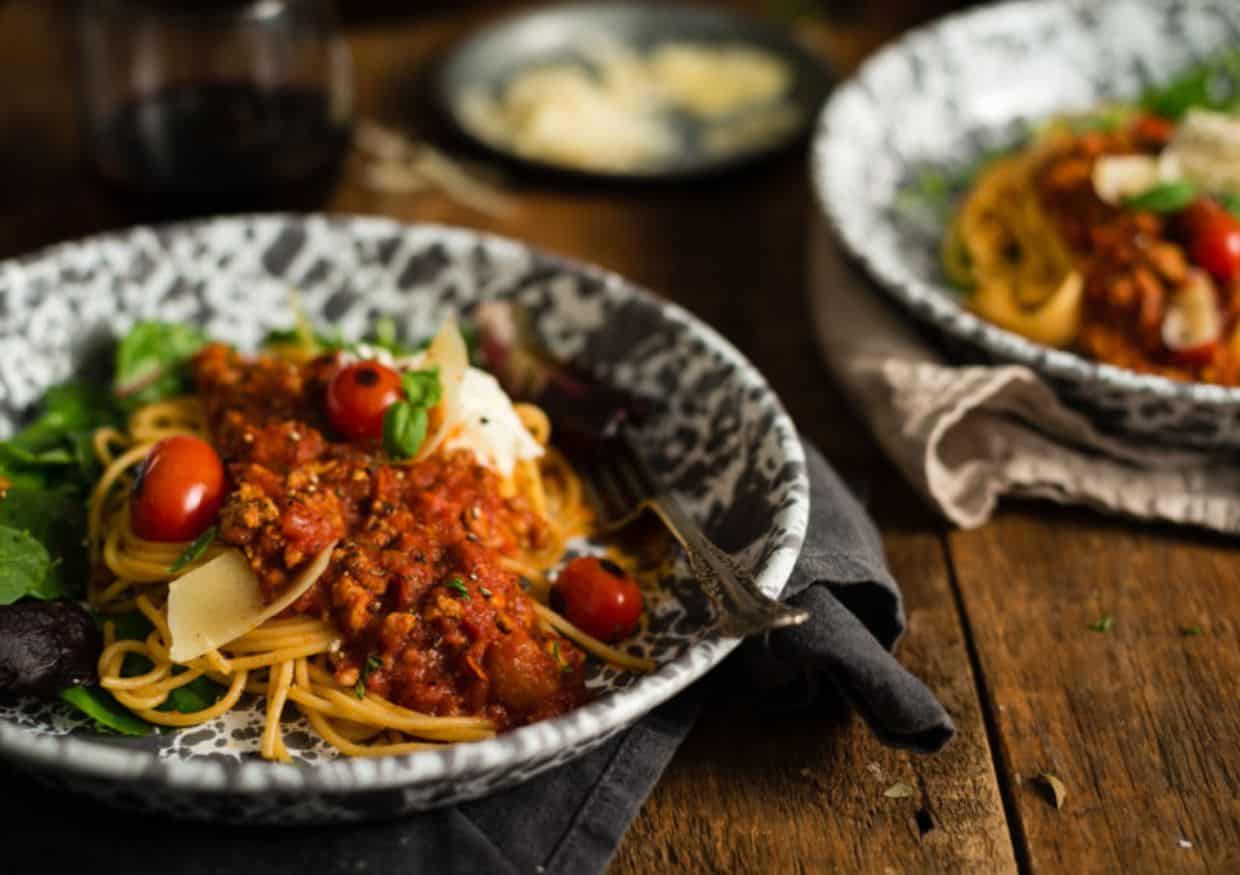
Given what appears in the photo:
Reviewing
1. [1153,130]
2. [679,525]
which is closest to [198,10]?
[679,525]

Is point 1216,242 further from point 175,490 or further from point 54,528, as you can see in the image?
point 54,528

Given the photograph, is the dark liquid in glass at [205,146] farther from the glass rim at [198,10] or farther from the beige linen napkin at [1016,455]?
the beige linen napkin at [1016,455]

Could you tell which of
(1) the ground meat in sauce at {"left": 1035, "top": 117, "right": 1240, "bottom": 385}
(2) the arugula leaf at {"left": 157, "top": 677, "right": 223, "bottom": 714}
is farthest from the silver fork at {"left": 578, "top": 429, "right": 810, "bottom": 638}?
(1) the ground meat in sauce at {"left": 1035, "top": 117, "right": 1240, "bottom": 385}

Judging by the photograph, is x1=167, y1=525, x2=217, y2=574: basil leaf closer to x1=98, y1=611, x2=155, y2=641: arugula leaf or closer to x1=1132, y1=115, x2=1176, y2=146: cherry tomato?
x1=98, y1=611, x2=155, y2=641: arugula leaf

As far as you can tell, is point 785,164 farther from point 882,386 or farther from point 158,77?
point 158,77

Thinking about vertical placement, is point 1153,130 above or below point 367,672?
above

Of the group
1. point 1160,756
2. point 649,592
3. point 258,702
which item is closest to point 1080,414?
point 1160,756

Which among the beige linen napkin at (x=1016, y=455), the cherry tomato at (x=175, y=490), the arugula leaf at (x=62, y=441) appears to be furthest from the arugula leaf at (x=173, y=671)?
the beige linen napkin at (x=1016, y=455)
